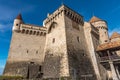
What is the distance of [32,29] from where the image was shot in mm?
21359

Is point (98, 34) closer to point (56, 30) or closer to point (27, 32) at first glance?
point (56, 30)

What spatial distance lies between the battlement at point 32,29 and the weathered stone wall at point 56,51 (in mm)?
1383

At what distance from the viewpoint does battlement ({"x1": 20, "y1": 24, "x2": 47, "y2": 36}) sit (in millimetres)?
20859

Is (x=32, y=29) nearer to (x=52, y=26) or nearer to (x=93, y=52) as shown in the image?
(x=52, y=26)

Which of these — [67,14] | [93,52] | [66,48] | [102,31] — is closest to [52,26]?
[67,14]

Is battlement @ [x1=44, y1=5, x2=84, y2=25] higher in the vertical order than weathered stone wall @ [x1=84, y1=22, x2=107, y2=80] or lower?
higher

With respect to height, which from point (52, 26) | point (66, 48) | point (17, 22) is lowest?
point (66, 48)

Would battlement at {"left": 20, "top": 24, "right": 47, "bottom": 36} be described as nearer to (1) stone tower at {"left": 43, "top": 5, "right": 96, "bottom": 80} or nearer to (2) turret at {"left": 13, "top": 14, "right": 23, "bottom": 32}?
(2) turret at {"left": 13, "top": 14, "right": 23, "bottom": 32}

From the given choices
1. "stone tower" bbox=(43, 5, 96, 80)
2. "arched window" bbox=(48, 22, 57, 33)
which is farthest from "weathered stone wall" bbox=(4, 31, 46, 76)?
"arched window" bbox=(48, 22, 57, 33)

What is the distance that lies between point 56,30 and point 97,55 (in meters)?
8.72

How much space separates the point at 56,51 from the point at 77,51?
3.37m

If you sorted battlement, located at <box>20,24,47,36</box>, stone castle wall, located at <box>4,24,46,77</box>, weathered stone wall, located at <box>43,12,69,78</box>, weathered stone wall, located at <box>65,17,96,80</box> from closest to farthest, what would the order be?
weathered stone wall, located at <box>43,12,69,78</box>, weathered stone wall, located at <box>65,17,96,80</box>, stone castle wall, located at <box>4,24,46,77</box>, battlement, located at <box>20,24,47,36</box>

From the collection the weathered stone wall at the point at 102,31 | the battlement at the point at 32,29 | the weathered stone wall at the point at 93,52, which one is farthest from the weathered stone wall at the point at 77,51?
the weathered stone wall at the point at 102,31

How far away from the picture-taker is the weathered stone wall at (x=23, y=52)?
59.1 ft
